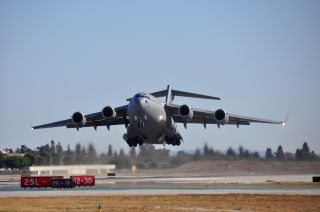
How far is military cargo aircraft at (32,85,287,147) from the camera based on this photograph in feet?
155

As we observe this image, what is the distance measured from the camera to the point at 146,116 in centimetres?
4697

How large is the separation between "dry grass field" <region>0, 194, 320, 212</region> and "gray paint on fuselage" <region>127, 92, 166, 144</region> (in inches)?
548

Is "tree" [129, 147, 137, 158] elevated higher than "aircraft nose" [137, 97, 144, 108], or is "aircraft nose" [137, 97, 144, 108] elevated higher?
"aircraft nose" [137, 97, 144, 108]

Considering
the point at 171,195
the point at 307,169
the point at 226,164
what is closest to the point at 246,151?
the point at 226,164

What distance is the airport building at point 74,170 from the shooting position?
208 ft

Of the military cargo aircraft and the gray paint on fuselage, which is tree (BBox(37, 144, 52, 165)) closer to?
the military cargo aircraft

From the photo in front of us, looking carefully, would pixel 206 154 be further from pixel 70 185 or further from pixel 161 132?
pixel 70 185

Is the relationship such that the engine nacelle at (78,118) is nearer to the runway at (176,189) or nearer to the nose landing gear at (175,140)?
the runway at (176,189)

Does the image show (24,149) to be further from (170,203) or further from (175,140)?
(170,203)

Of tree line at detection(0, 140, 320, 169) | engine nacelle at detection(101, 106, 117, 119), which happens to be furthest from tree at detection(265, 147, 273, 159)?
engine nacelle at detection(101, 106, 117, 119)

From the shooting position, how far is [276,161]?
67.8m

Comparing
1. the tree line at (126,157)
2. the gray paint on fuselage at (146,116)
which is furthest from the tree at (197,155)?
the gray paint on fuselage at (146,116)

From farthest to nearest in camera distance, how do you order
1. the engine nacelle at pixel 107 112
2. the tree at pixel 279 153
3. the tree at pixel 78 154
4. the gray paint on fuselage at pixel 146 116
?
the tree at pixel 279 153, the tree at pixel 78 154, the engine nacelle at pixel 107 112, the gray paint on fuselage at pixel 146 116

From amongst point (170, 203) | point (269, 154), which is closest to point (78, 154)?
point (269, 154)
